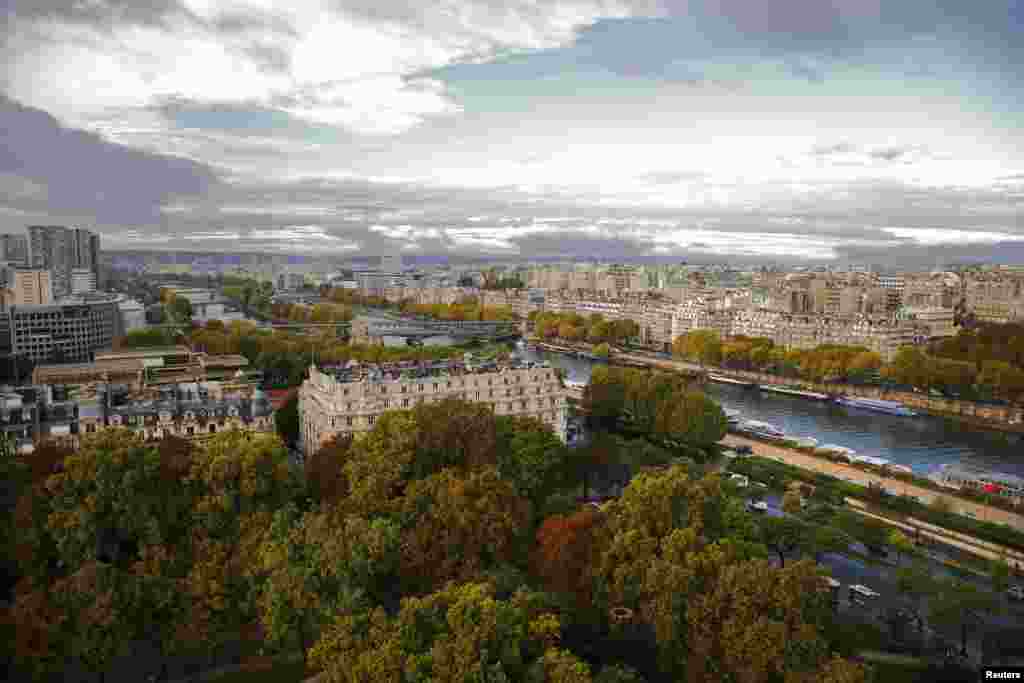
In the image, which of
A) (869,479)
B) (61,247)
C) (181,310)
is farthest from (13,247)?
(869,479)

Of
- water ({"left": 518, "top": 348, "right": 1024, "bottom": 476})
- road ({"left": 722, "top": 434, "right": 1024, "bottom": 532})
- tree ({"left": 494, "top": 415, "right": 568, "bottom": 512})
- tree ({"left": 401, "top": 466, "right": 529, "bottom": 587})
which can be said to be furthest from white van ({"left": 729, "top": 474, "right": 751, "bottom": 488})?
tree ({"left": 401, "top": 466, "right": 529, "bottom": 587})

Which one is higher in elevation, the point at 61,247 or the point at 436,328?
the point at 61,247

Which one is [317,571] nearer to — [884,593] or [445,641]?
[445,641]

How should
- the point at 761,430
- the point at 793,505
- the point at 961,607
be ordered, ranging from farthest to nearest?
1. the point at 761,430
2. the point at 793,505
3. the point at 961,607

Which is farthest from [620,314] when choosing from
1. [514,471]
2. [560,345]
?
[514,471]

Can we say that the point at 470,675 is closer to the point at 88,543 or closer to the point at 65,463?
the point at 88,543

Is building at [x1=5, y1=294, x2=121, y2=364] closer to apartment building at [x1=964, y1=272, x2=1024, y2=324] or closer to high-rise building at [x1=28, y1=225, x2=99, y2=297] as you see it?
high-rise building at [x1=28, y1=225, x2=99, y2=297]

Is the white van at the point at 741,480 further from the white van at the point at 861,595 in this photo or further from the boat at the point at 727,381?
the boat at the point at 727,381
